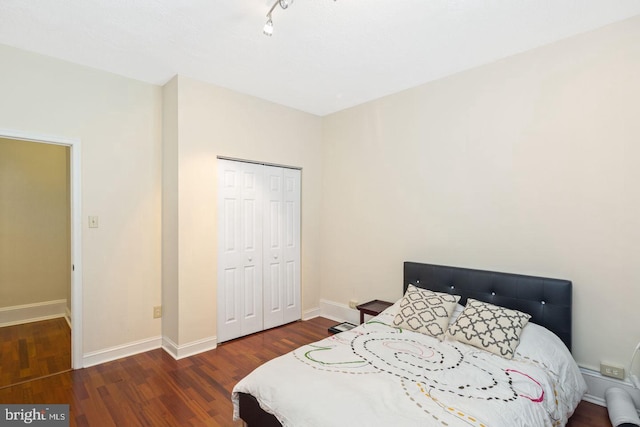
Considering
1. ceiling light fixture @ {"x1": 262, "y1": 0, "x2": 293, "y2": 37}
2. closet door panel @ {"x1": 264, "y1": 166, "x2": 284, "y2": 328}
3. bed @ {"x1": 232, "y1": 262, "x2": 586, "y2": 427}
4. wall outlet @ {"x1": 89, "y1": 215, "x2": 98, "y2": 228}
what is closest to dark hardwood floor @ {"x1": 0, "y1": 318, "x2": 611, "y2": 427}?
bed @ {"x1": 232, "y1": 262, "x2": 586, "y2": 427}

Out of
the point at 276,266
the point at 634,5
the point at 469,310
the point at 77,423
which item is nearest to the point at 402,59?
the point at 634,5

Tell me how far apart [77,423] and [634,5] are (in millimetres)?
4578

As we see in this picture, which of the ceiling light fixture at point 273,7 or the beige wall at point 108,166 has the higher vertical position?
the ceiling light fixture at point 273,7

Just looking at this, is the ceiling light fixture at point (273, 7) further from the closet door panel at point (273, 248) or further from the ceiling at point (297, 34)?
the closet door panel at point (273, 248)

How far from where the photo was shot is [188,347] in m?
3.08

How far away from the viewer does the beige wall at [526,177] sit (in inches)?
87.6

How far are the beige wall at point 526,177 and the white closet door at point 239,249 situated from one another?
49.7 inches

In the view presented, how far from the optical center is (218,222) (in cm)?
333

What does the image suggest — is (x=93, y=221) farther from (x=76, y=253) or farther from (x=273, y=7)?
(x=273, y=7)

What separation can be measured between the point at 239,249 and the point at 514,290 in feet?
8.76

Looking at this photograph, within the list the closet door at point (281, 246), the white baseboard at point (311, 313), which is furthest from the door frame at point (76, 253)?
the white baseboard at point (311, 313)

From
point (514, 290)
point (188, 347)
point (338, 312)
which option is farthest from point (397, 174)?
point (188, 347)

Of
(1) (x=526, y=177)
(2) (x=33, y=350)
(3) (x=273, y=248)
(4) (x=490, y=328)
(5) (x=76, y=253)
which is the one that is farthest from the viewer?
(3) (x=273, y=248)

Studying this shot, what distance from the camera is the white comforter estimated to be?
1.48m
